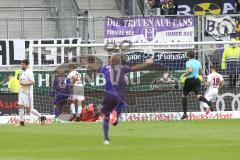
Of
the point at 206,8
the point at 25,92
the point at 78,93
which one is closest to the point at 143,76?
the point at 78,93

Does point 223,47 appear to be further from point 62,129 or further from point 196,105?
point 62,129

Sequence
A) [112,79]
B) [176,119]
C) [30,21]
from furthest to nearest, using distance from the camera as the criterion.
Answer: [30,21] → [176,119] → [112,79]

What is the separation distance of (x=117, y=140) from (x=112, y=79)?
1.95 metres

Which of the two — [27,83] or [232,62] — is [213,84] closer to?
[232,62]

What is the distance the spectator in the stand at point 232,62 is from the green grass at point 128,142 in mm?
4639

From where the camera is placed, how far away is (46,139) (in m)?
21.1

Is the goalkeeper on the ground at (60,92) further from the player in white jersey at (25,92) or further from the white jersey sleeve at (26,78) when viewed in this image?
the white jersey sleeve at (26,78)

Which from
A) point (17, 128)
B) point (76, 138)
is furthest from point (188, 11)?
point (76, 138)

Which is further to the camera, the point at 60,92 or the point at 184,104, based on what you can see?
the point at 60,92

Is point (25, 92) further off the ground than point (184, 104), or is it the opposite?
point (25, 92)

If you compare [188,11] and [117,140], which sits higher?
[188,11]

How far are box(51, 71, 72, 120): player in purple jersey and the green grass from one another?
12.1 ft

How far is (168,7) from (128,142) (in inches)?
676

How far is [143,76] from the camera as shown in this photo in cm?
3134
